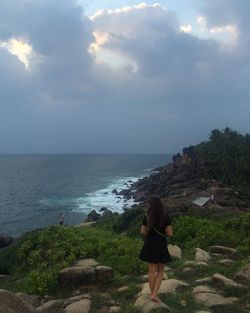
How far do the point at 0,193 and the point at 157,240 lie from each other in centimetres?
8042

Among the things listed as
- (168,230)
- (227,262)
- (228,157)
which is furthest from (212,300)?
(228,157)

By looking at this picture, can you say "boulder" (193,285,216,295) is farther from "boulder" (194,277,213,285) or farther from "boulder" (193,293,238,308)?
"boulder" (194,277,213,285)

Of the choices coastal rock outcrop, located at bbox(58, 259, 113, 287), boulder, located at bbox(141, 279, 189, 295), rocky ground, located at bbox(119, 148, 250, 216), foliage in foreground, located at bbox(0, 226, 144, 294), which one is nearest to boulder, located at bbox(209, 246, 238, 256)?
foliage in foreground, located at bbox(0, 226, 144, 294)

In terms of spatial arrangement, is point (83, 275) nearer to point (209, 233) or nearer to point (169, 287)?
point (169, 287)

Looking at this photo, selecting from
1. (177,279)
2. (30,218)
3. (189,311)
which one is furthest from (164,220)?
(30,218)

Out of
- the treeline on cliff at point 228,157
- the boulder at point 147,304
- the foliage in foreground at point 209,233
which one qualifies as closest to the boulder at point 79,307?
the boulder at point 147,304

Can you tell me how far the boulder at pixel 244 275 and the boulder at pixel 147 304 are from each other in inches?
100

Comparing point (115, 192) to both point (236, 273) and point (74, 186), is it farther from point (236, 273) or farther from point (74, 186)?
point (236, 273)

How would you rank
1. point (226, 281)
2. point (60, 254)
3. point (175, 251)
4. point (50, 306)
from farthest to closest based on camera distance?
point (175, 251), point (60, 254), point (226, 281), point (50, 306)

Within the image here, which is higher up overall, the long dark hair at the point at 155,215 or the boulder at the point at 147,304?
the long dark hair at the point at 155,215

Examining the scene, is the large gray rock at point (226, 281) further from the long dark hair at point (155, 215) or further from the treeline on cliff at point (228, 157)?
the treeline on cliff at point (228, 157)

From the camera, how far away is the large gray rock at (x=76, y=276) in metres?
11.6

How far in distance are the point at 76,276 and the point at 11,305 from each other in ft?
11.3

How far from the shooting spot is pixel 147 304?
9.16 metres
